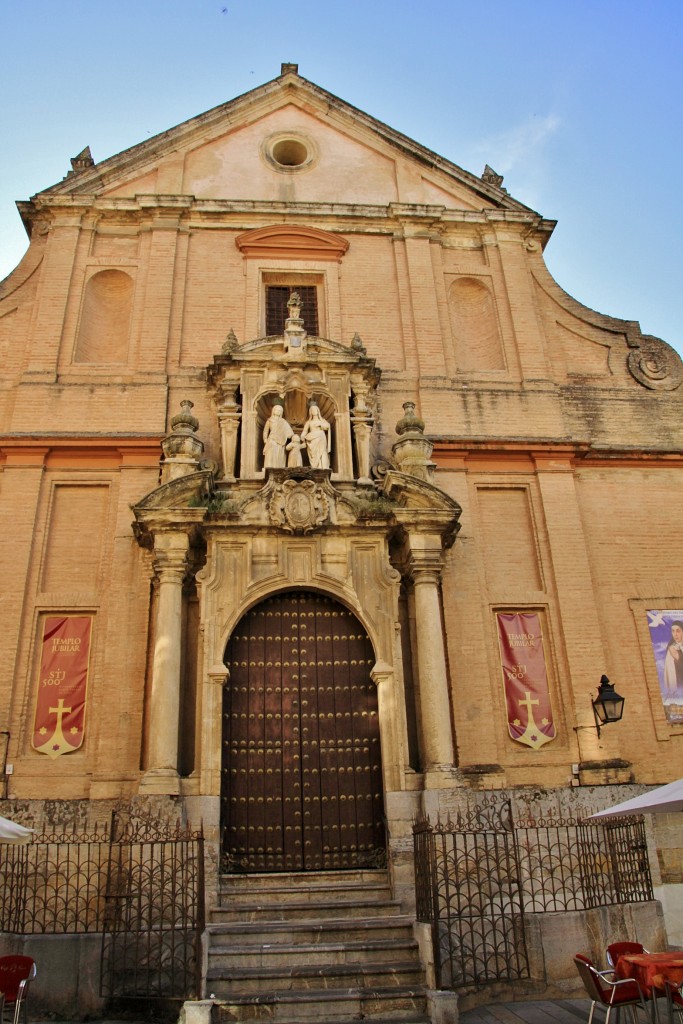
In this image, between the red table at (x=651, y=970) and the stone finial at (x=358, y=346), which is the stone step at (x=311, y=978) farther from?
the stone finial at (x=358, y=346)

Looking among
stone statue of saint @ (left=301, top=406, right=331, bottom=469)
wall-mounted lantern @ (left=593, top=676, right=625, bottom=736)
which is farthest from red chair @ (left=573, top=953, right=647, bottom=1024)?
stone statue of saint @ (left=301, top=406, right=331, bottom=469)

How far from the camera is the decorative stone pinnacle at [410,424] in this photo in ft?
Answer: 42.2

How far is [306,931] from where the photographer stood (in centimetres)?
905

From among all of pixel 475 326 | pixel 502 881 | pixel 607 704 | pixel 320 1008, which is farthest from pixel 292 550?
pixel 475 326

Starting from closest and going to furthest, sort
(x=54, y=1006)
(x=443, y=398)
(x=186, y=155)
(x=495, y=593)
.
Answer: (x=54, y=1006) < (x=495, y=593) < (x=443, y=398) < (x=186, y=155)

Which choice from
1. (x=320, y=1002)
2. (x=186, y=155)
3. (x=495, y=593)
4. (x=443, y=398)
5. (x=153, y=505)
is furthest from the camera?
(x=186, y=155)

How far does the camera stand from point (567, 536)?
12.9 m

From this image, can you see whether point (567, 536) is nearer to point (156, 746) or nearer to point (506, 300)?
point (506, 300)

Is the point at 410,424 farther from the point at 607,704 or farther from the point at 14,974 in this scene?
the point at 14,974

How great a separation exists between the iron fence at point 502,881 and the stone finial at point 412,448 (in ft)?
15.7

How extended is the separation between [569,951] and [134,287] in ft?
40.2

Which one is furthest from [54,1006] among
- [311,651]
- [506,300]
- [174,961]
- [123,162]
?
[123,162]

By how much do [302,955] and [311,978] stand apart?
1.17ft

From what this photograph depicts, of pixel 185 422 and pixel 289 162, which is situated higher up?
pixel 289 162
